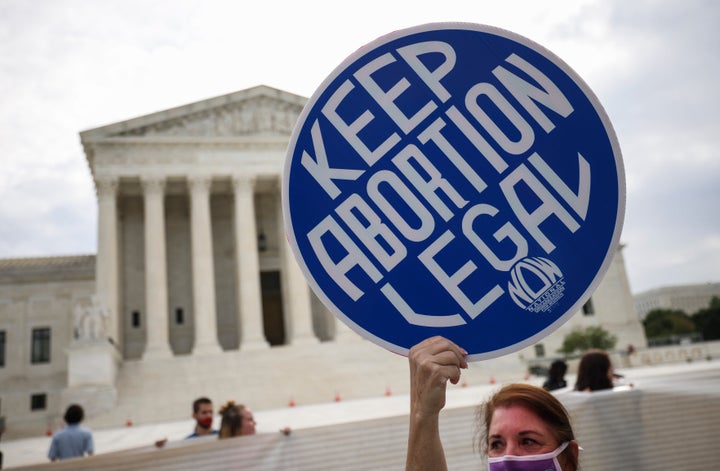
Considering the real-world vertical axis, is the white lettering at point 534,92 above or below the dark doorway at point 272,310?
below

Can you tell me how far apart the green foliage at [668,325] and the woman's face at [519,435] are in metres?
104

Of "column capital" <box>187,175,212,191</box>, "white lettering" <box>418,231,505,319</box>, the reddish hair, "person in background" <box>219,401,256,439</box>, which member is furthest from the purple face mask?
"column capital" <box>187,175,212,191</box>

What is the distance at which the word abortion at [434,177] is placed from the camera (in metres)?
2.76

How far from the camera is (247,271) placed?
42.9 m

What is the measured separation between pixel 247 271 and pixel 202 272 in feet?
10.2

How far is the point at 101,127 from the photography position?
1661 inches

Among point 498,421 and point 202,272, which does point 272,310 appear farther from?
point 498,421

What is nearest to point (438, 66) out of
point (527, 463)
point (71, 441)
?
point (527, 463)

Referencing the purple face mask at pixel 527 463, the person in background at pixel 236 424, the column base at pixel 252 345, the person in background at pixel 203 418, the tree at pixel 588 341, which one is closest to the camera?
the purple face mask at pixel 527 463

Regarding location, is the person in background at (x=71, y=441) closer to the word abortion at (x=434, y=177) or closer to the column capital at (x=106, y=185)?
the word abortion at (x=434, y=177)

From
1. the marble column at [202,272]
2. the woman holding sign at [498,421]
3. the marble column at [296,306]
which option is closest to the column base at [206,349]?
the marble column at [202,272]

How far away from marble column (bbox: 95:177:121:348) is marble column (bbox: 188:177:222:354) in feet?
17.0

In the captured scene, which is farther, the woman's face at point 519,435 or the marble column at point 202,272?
the marble column at point 202,272

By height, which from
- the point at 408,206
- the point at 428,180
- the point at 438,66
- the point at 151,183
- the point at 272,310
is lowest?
the point at 408,206
